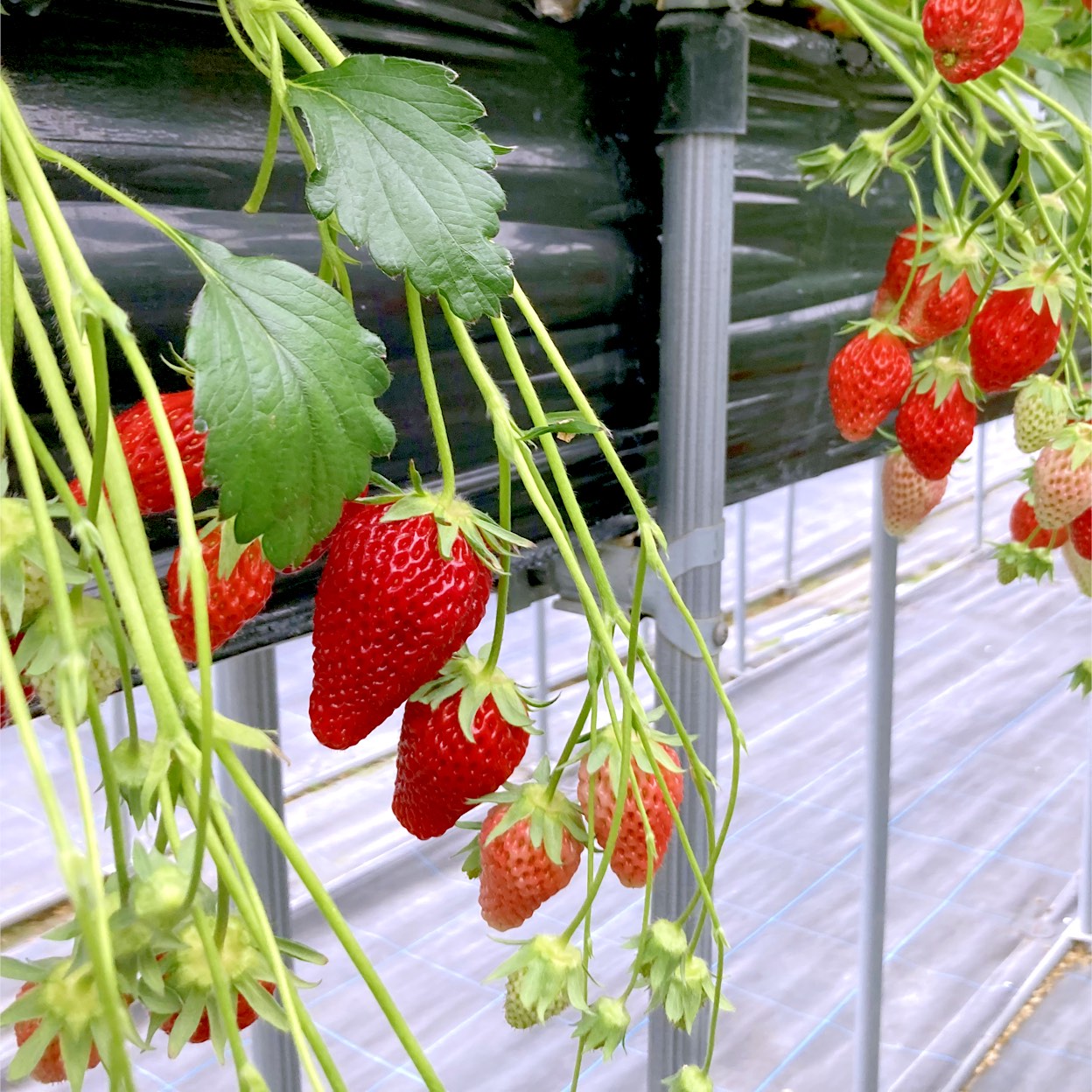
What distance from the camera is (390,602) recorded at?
32 centimetres

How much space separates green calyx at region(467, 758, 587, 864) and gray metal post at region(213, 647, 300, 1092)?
18 cm

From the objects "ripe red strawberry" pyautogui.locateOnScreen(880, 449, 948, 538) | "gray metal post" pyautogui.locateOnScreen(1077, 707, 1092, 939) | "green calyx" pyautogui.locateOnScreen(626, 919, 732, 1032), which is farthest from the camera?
"gray metal post" pyautogui.locateOnScreen(1077, 707, 1092, 939)

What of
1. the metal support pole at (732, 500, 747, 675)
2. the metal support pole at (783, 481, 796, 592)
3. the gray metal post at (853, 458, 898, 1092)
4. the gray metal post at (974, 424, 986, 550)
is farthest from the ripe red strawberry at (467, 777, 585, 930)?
the gray metal post at (974, 424, 986, 550)

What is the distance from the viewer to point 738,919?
9.08ft

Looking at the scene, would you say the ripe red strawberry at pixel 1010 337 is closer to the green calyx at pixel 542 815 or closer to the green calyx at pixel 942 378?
the green calyx at pixel 942 378

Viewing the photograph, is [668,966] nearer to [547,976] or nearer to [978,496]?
[547,976]

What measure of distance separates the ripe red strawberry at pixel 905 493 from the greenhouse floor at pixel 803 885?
1.02 meters

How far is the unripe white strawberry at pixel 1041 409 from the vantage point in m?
0.74

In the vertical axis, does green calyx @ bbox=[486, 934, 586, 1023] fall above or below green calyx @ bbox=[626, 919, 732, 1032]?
below

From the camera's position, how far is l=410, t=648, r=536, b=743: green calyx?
0.36 meters

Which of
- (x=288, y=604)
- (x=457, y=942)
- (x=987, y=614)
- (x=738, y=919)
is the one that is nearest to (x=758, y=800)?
(x=738, y=919)

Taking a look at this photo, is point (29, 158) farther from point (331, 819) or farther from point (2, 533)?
point (331, 819)

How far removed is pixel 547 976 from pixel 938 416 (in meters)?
0.44

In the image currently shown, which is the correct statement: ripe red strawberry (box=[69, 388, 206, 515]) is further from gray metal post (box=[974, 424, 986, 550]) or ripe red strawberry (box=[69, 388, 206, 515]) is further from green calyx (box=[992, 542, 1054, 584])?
gray metal post (box=[974, 424, 986, 550])
